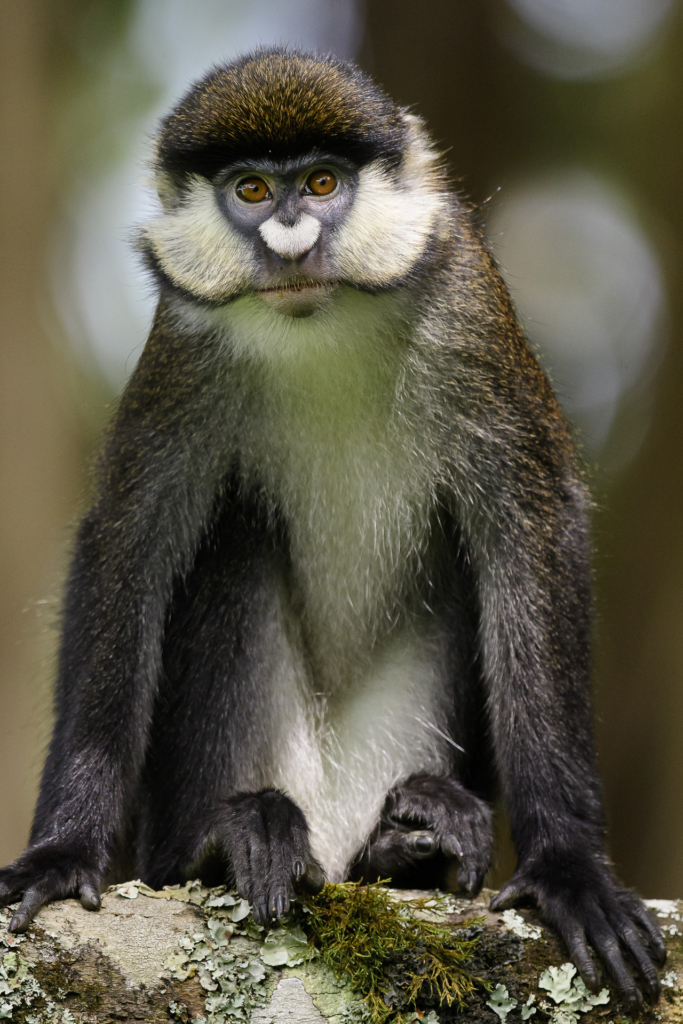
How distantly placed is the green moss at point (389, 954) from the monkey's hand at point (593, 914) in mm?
342

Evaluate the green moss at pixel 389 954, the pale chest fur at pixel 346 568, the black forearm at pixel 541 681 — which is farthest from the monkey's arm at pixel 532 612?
the green moss at pixel 389 954

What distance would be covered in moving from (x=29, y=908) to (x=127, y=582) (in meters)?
1.28

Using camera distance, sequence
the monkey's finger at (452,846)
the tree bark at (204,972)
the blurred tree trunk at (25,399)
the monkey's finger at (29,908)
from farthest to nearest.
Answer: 1. the blurred tree trunk at (25,399)
2. the monkey's finger at (452,846)
3. the monkey's finger at (29,908)
4. the tree bark at (204,972)

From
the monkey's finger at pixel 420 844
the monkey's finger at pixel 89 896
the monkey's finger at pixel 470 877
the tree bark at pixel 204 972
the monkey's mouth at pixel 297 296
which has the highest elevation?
the monkey's mouth at pixel 297 296

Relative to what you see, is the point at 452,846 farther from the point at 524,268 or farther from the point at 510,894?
the point at 524,268

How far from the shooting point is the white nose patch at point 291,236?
349cm

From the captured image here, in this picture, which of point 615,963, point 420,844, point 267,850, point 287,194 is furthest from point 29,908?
point 287,194

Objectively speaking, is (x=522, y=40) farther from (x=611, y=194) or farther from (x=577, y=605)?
(x=577, y=605)

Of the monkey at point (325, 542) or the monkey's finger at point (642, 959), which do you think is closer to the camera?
the monkey's finger at point (642, 959)

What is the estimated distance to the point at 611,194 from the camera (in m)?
8.23

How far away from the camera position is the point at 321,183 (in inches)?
148

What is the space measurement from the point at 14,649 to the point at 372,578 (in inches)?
132

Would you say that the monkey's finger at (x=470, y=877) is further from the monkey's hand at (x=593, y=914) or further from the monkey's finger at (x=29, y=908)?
the monkey's finger at (x=29, y=908)

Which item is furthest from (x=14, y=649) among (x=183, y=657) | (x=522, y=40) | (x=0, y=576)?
(x=522, y=40)
